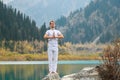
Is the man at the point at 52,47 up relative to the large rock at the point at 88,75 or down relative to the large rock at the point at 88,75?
up

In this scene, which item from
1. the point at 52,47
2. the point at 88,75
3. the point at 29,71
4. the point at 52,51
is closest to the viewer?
the point at 88,75

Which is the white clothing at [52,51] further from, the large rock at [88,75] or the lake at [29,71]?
the lake at [29,71]

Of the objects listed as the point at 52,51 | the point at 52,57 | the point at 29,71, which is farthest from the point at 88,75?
the point at 29,71

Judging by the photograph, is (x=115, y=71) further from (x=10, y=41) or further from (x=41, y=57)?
(x=10, y=41)

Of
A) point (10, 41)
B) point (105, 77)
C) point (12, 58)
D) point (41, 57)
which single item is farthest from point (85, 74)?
point (10, 41)

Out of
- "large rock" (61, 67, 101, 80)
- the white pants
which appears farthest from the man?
"large rock" (61, 67, 101, 80)

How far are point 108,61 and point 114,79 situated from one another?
Result: 82cm

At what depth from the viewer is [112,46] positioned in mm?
18031

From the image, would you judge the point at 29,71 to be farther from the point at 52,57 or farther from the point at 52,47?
the point at 52,47

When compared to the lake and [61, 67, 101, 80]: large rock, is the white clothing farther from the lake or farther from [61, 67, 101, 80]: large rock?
the lake

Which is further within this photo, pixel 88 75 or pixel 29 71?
pixel 29 71

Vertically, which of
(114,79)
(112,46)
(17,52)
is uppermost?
(17,52)

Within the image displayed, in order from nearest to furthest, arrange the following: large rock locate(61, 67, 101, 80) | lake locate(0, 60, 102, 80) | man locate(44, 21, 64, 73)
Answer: large rock locate(61, 67, 101, 80), man locate(44, 21, 64, 73), lake locate(0, 60, 102, 80)

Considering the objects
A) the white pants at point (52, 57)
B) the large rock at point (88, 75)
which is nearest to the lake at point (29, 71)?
the large rock at point (88, 75)
